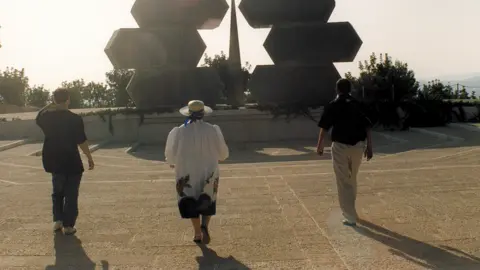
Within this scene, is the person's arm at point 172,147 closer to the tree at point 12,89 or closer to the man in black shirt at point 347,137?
the man in black shirt at point 347,137

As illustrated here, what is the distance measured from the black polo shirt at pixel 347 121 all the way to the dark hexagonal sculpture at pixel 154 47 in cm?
1214

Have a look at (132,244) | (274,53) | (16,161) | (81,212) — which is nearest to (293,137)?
(274,53)

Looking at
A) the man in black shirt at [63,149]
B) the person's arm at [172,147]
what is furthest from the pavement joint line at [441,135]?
the man in black shirt at [63,149]

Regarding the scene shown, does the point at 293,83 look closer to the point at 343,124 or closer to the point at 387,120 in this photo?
the point at 387,120

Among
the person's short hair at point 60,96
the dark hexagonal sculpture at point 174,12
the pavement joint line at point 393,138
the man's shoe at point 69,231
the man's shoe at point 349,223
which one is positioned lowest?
the man's shoe at point 69,231

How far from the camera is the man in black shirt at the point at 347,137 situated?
5465 millimetres

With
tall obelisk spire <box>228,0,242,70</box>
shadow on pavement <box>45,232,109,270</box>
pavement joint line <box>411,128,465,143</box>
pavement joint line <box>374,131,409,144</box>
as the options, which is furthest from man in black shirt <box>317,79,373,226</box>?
tall obelisk spire <box>228,0,242,70</box>

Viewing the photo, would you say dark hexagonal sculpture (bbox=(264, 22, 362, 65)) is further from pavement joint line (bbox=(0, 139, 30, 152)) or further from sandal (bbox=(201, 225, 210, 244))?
sandal (bbox=(201, 225, 210, 244))

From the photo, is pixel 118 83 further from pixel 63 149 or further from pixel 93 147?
pixel 63 149

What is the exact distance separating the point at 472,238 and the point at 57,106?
185 inches

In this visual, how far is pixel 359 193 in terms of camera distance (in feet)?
23.7

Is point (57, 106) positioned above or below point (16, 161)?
above

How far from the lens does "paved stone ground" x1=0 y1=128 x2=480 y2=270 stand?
4.55m

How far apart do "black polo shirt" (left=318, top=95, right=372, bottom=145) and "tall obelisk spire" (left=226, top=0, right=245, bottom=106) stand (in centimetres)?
1536
